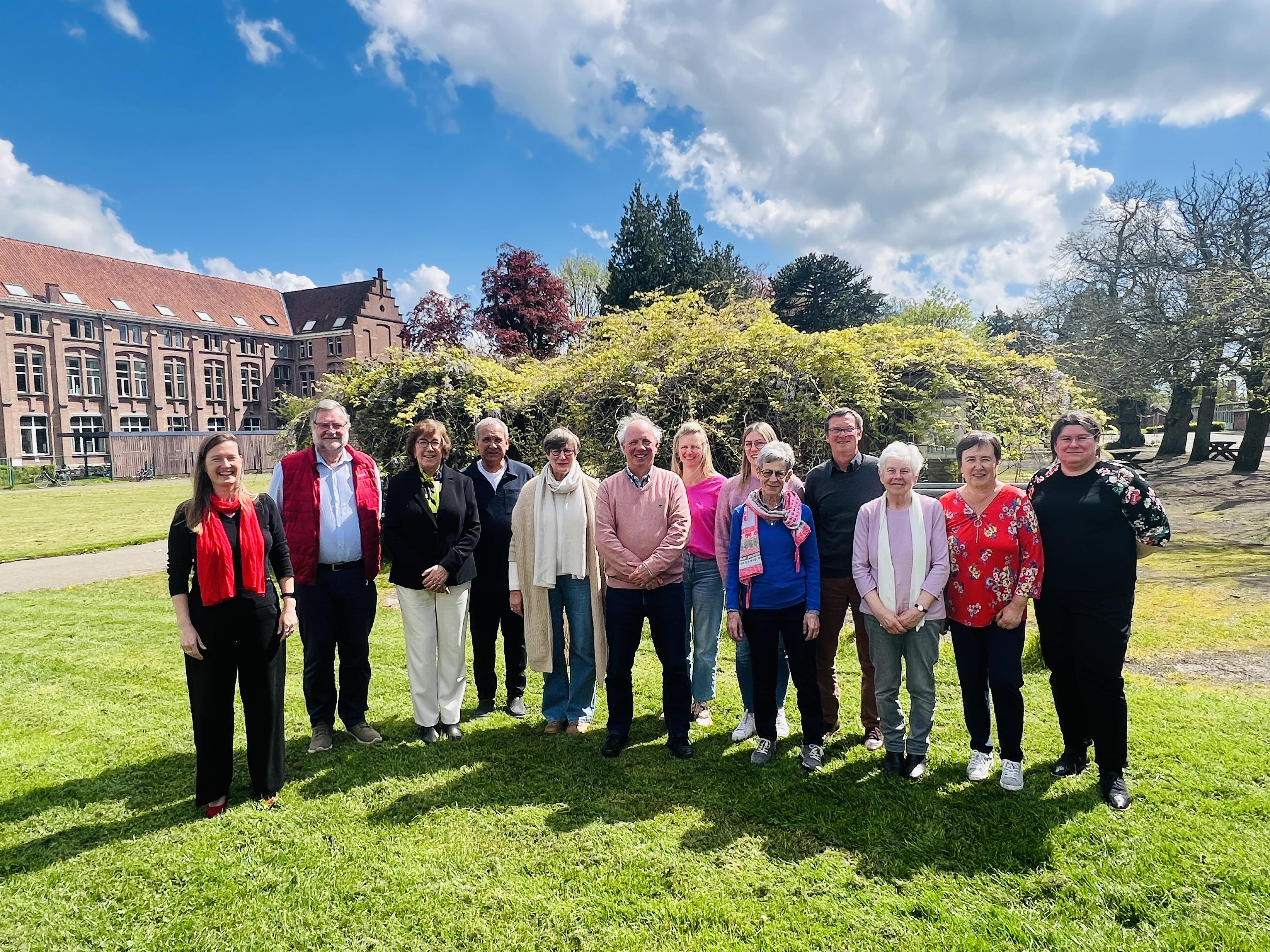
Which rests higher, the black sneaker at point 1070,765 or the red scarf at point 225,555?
the red scarf at point 225,555

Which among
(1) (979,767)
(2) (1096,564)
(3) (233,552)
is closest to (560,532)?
(3) (233,552)

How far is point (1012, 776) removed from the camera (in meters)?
3.43

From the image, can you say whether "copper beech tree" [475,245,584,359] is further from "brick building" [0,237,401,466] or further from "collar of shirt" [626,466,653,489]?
"collar of shirt" [626,466,653,489]

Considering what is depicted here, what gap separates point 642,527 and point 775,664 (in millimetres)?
1061

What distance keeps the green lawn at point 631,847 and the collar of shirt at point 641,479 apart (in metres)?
1.57

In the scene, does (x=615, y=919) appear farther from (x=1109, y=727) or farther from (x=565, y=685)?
(x=1109, y=727)

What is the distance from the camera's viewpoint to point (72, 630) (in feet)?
22.2

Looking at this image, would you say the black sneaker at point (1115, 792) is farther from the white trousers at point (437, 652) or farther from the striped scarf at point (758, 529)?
the white trousers at point (437, 652)

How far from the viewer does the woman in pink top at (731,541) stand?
4.05m

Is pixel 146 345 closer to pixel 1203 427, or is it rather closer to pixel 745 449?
pixel 745 449

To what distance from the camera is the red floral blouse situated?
3.37 meters

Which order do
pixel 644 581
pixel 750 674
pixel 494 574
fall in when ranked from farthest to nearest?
pixel 494 574 < pixel 750 674 < pixel 644 581

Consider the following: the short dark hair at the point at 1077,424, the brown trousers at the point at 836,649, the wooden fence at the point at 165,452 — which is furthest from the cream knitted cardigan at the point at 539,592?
the wooden fence at the point at 165,452

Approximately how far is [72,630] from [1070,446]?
855 centimetres
